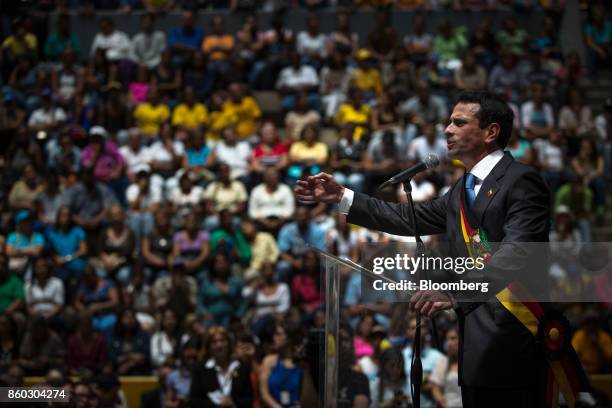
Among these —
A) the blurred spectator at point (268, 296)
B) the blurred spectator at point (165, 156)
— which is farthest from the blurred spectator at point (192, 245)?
the blurred spectator at point (165, 156)

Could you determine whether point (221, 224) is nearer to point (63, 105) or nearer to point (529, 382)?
point (63, 105)

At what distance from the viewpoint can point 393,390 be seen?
558cm

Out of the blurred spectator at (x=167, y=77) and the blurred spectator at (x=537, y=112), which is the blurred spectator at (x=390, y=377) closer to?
the blurred spectator at (x=537, y=112)

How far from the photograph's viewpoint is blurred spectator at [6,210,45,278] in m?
11.3

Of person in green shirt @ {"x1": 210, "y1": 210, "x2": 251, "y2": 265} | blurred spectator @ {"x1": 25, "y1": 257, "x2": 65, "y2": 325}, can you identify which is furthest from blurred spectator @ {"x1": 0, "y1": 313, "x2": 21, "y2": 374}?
person in green shirt @ {"x1": 210, "y1": 210, "x2": 251, "y2": 265}

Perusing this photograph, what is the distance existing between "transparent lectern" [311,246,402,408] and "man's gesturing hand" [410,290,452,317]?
453 millimetres

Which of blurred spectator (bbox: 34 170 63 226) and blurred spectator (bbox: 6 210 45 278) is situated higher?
blurred spectator (bbox: 34 170 63 226)

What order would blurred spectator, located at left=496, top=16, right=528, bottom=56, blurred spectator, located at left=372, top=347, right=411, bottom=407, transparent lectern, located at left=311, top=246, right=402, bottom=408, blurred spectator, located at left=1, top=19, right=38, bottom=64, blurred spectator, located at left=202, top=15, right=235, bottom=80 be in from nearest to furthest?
1. transparent lectern, located at left=311, top=246, right=402, bottom=408
2. blurred spectator, located at left=372, top=347, right=411, bottom=407
3. blurred spectator, located at left=1, top=19, right=38, bottom=64
4. blurred spectator, located at left=202, top=15, right=235, bottom=80
5. blurred spectator, located at left=496, top=16, right=528, bottom=56

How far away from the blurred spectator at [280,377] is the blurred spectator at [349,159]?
3.67m

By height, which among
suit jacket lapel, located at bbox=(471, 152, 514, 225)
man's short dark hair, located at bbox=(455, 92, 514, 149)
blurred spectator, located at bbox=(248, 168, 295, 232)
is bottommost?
suit jacket lapel, located at bbox=(471, 152, 514, 225)

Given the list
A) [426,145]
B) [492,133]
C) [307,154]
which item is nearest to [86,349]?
[307,154]

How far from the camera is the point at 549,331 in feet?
14.3

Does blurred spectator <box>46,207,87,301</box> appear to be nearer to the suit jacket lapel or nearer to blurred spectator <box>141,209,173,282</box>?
blurred spectator <box>141,209,173,282</box>

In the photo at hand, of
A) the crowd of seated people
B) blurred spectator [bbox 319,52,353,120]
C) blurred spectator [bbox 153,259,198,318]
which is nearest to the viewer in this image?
the crowd of seated people
